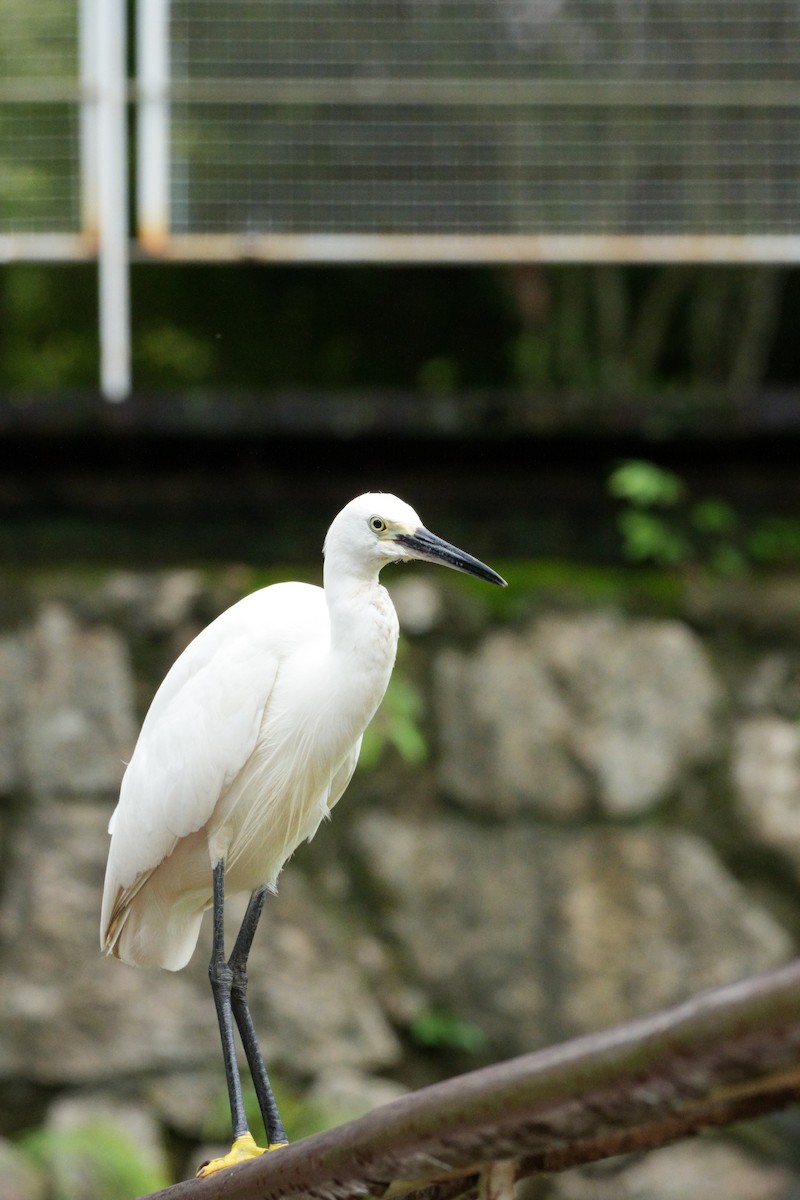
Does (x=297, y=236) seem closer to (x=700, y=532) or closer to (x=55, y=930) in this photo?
(x=700, y=532)

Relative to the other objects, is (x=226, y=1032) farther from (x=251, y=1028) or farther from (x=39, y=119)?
(x=39, y=119)

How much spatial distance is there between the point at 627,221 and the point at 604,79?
1.11 feet

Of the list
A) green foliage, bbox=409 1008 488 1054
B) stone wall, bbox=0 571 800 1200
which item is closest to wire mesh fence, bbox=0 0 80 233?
stone wall, bbox=0 571 800 1200

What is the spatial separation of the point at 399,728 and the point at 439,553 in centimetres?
117

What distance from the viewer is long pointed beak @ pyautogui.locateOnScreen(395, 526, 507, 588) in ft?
7.32

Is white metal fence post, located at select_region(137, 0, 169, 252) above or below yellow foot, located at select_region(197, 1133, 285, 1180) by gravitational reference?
above

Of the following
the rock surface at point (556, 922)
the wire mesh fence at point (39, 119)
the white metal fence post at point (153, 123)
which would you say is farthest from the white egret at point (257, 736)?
the wire mesh fence at point (39, 119)

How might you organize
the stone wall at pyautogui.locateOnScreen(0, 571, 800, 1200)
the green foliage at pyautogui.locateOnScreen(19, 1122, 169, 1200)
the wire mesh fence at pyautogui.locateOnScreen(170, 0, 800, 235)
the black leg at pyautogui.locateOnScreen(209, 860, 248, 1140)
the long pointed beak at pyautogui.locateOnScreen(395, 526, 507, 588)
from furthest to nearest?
the wire mesh fence at pyautogui.locateOnScreen(170, 0, 800, 235) → the stone wall at pyautogui.locateOnScreen(0, 571, 800, 1200) → the green foliage at pyautogui.locateOnScreen(19, 1122, 169, 1200) → the black leg at pyautogui.locateOnScreen(209, 860, 248, 1140) → the long pointed beak at pyautogui.locateOnScreen(395, 526, 507, 588)

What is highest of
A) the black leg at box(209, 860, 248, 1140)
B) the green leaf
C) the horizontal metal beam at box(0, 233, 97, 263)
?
the horizontal metal beam at box(0, 233, 97, 263)

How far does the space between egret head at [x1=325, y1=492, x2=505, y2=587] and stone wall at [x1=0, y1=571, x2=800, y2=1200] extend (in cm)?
116

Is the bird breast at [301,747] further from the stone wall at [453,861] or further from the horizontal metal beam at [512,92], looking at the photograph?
the horizontal metal beam at [512,92]

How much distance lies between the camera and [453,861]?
134 inches

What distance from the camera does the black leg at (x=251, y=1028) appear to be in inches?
95.9

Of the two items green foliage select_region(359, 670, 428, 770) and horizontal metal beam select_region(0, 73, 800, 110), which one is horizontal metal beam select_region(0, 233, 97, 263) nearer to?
horizontal metal beam select_region(0, 73, 800, 110)
